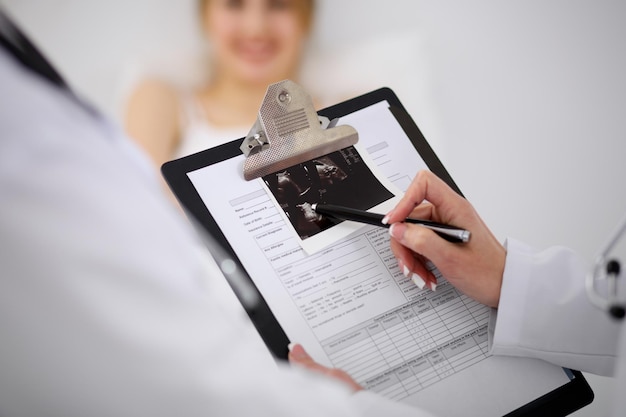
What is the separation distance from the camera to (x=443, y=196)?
0.74 m

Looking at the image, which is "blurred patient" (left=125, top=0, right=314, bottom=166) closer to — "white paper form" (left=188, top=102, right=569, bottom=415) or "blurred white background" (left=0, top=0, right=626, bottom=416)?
"blurred white background" (left=0, top=0, right=626, bottom=416)

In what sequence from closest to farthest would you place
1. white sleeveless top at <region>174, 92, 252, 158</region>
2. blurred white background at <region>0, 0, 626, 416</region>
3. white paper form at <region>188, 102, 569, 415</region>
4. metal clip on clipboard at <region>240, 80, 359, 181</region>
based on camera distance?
1. white paper form at <region>188, 102, 569, 415</region>
2. metal clip on clipboard at <region>240, 80, 359, 181</region>
3. blurred white background at <region>0, 0, 626, 416</region>
4. white sleeveless top at <region>174, 92, 252, 158</region>

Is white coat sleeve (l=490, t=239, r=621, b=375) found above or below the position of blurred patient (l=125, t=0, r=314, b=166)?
below

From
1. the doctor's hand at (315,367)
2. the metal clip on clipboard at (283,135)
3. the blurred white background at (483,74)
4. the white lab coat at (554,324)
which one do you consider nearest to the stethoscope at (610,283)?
the white lab coat at (554,324)

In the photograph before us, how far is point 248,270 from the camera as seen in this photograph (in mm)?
700

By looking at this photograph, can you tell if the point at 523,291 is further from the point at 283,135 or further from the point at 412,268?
the point at 283,135

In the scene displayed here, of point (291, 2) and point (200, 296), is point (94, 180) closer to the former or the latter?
point (200, 296)

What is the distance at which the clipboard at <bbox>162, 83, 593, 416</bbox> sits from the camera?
2.20 ft

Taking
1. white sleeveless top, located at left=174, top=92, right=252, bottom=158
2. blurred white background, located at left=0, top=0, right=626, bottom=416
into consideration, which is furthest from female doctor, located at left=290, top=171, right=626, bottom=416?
white sleeveless top, located at left=174, top=92, right=252, bottom=158

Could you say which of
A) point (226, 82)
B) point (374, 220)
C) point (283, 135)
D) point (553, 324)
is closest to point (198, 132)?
point (226, 82)

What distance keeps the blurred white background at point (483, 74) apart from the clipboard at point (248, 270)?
0.61m

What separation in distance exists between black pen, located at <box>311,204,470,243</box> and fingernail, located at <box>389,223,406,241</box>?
16 millimetres

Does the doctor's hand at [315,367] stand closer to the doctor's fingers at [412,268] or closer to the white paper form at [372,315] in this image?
the white paper form at [372,315]

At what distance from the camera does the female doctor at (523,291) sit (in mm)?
699
